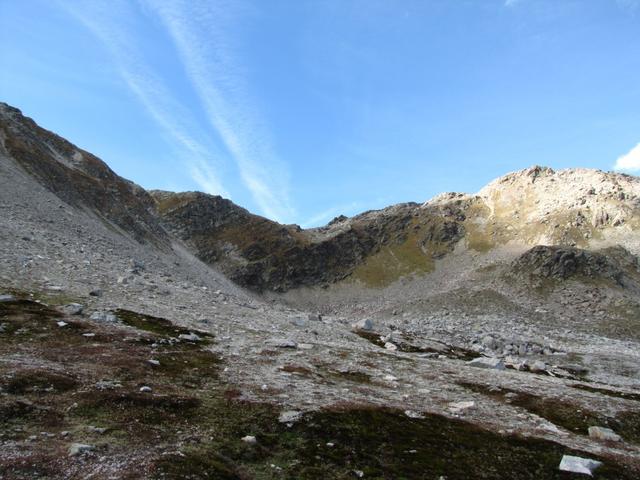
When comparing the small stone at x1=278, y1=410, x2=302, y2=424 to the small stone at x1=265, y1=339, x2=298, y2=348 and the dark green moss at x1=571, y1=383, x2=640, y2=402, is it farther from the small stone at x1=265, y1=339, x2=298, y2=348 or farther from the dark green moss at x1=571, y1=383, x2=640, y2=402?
the dark green moss at x1=571, y1=383, x2=640, y2=402

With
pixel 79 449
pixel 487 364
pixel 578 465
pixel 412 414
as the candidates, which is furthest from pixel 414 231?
pixel 79 449

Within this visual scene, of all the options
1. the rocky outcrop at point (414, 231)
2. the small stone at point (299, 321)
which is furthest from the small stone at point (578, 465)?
the rocky outcrop at point (414, 231)

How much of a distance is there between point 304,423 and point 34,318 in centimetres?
1881

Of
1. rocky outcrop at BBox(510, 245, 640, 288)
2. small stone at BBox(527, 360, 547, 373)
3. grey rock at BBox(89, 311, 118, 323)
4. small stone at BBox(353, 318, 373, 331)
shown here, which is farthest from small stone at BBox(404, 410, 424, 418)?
rocky outcrop at BBox(510, 245, 640, 288)

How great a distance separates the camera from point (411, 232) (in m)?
188

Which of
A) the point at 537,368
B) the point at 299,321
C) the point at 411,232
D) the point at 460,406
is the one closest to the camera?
the point at 460,406

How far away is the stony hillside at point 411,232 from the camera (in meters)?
156

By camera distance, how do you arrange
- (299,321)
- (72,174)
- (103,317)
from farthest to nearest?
(72,174)
(299,321)
(103,317)

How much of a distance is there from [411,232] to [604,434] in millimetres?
167801

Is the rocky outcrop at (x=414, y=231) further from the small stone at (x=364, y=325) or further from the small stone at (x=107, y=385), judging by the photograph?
the small stone at (x=107, y=385)

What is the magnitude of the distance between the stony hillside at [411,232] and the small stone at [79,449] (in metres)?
144

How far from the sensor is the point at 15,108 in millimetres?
109250

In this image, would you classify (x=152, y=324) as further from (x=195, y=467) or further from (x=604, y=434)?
(x=604, y=434)

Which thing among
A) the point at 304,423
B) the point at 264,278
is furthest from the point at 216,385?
the point at 264,278
